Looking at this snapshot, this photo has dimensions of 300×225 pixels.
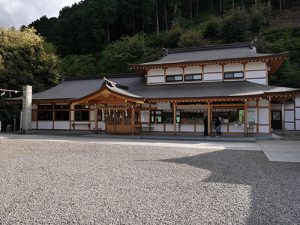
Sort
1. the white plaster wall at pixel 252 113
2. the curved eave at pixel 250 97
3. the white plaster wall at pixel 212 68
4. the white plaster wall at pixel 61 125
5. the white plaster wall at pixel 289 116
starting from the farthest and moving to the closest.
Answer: the white plaster wall at pixel 289 116
the white plaster wall at pixel 61 125
the white plaster wall at pixel 212 68
the white plaster wall at pixel 252 113
the curved eave at pixel 250 97

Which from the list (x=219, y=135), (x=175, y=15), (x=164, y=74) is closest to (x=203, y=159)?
(x=219, y=135)

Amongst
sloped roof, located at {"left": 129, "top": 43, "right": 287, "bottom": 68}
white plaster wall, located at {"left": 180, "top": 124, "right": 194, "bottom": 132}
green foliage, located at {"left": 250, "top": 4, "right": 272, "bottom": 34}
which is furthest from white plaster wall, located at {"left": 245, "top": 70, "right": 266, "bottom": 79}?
green foliage, located at {"left": 250, "top": 4, "right": 272, "bottom": 34}

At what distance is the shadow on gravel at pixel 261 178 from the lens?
4243 mm

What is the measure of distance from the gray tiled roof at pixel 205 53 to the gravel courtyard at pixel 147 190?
12525 mm

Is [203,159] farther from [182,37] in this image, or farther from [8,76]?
[182,37]

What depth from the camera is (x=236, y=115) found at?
1745 cm

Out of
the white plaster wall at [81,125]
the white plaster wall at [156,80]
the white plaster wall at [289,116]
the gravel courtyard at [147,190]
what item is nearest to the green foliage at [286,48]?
the white plaster wall at [289,116]

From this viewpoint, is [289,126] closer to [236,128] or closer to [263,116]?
[263,116]

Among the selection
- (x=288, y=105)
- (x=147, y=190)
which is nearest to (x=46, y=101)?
(x=147, y=190)

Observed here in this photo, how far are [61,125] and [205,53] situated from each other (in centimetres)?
1273

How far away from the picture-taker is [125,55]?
3881 cm

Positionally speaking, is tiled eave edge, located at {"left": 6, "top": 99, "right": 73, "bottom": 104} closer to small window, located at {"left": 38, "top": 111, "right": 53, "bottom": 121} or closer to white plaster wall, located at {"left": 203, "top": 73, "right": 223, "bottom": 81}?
small window, located at {"left": 38, "top": 111, "right": 53, "bottom": 121}

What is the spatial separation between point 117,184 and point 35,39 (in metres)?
25.4

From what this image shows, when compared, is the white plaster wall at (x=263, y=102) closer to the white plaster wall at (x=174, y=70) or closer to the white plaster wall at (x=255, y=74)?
the white plaster wall at (x=255, y=74)
